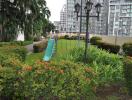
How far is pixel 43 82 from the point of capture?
576 centimetres

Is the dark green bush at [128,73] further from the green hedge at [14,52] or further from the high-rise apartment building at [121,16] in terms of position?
the high-rise apartment building at [121,16]

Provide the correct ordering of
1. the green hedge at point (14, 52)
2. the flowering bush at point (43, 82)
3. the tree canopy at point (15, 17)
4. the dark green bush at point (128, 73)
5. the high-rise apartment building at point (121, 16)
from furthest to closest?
1. the high-rise apartment building at point (121, 16)
2. the tree canopy at point (15, 17)
3. the green hedge at point (14, 52)
4. the dark green bush at point (128, 73)
5. the flowering bush at point (43, 82)

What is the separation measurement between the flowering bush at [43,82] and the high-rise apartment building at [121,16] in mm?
36397

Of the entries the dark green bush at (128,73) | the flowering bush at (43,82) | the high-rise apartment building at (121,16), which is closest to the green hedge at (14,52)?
the flowering bush at (43,82)

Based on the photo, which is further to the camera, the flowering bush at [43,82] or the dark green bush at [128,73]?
the dark green bush at [128,73]

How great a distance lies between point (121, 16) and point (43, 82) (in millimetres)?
41011

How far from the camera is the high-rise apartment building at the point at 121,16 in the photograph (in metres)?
43.3

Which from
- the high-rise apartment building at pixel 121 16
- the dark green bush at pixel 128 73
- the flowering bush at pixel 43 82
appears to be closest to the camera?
the flowering bush at pixel 43 82

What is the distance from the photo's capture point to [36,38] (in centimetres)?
5744

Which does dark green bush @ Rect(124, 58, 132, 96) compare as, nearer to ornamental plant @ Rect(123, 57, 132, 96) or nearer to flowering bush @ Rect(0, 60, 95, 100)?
ornamental plant @ Rect(123, 57, 132, 96)

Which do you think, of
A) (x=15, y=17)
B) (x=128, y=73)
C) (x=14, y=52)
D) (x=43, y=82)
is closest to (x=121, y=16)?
(x=15, y=17)

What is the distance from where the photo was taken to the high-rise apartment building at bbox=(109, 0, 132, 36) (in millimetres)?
43312

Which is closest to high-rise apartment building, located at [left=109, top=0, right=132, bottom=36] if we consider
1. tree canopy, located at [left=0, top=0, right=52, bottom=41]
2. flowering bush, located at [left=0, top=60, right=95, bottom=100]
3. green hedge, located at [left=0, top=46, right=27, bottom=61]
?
tree canopy, located at [left=0, top=0, right=52, bottom=41]

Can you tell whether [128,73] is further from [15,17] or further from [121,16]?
[121,16]
